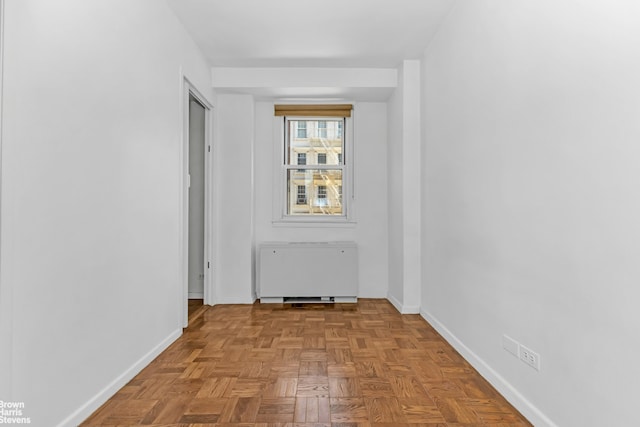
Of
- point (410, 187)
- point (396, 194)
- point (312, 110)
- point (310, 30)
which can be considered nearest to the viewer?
point (310, 30)

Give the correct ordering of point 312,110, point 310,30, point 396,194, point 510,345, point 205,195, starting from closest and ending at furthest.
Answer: point 510,345, point 310,30, point 396,194, point 205,195, point 312,110

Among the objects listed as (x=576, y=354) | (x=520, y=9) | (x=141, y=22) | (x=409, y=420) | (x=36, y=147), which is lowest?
(x=409, y=420)

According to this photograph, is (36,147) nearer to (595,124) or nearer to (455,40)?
(595,124)

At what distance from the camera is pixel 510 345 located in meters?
2.22

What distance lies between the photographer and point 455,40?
3.14 m

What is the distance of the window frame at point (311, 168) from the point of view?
5.13 metres

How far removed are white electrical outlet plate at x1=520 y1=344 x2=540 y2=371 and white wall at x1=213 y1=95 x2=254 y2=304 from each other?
128 inches

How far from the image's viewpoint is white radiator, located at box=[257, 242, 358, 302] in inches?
187

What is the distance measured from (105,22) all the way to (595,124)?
2433mm

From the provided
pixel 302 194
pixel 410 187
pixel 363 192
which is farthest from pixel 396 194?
pixel 302 194

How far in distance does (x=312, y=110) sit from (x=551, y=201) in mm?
3665

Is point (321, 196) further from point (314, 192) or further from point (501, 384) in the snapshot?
point (501, 384)

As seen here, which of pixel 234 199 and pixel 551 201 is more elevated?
pixel 234 199

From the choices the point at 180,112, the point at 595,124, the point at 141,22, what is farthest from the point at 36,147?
the point at 595,124
